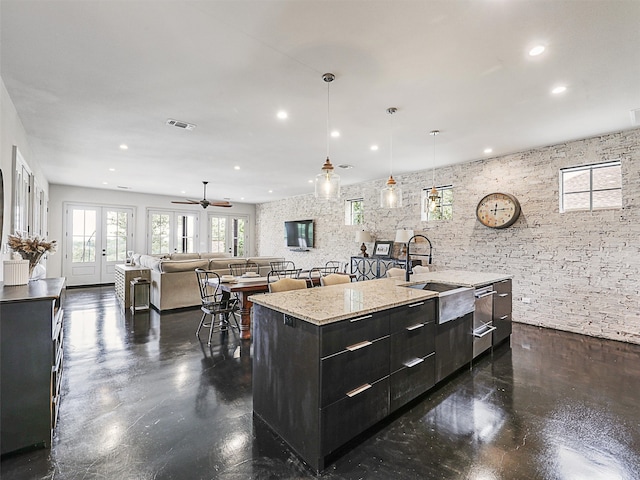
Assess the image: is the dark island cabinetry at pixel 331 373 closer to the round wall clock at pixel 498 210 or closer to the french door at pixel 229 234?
the round wall clock at pixel 498 210

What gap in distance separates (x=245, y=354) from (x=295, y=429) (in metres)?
1.85

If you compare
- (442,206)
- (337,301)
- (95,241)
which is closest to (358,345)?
(337,301)

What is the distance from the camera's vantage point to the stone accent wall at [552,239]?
165 inches

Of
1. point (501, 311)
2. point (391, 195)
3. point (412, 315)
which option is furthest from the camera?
point (501, 311)

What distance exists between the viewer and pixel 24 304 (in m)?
1.94

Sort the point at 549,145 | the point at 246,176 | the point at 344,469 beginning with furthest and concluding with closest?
the point at 246,176 < the point at 549,145 < the point at 344,469

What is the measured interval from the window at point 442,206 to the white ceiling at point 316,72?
4.11ft

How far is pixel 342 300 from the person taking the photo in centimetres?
236

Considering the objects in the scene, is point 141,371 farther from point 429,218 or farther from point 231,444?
point 429,218

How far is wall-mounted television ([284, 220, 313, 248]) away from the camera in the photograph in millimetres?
9336

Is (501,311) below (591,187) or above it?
below

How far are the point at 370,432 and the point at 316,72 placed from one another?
9.88ft

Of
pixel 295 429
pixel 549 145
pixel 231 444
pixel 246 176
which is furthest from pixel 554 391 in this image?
pixel 246 176

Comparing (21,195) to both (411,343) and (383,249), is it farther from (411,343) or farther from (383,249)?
(383,249)
